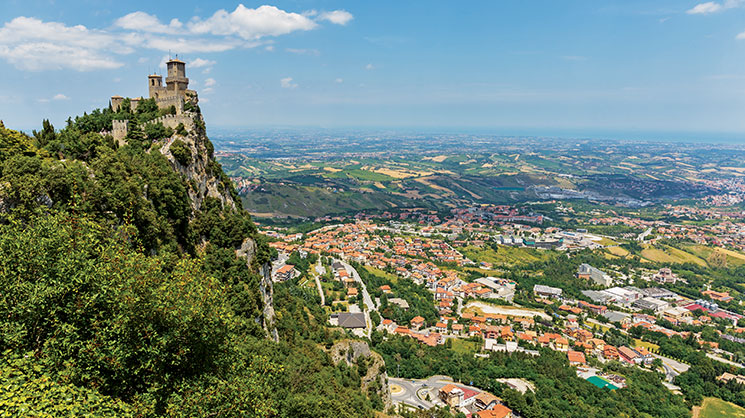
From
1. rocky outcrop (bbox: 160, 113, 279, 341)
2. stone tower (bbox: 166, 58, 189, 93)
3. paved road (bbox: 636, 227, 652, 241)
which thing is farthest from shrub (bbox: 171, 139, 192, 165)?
paved road (bbox: 636, 227, 652, 241)

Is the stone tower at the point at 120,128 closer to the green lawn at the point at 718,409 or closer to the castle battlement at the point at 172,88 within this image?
the castle battlement at the point at 172,88

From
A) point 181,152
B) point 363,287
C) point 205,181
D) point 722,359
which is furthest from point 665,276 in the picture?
point 181,152

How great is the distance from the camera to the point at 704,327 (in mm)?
64312

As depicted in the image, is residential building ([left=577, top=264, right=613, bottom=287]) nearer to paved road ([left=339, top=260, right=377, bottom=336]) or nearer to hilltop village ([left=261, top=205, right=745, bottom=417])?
hilltop village ([left=261, top=205, right=745, bottom=417])

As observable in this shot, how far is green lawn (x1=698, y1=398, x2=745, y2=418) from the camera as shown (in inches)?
1769

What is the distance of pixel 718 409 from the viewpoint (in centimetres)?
4588

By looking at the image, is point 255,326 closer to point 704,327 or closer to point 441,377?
point 441,377

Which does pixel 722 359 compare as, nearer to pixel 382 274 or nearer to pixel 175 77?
pixel 382 274

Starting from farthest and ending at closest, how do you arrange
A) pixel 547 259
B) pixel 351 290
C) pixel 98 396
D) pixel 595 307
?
1. pixel 547 259
2. pixel 595 307
3. pixel 351 290
4. pixel 98 396

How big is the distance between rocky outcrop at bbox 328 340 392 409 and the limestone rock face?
15240mm

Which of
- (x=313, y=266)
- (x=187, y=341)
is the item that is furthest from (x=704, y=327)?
(x=187, y=341)

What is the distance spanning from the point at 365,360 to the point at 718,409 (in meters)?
43.9

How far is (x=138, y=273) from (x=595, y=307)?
7747cm

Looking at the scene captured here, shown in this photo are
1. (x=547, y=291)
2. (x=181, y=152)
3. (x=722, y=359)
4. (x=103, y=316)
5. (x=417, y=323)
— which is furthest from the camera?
(x=547, y=291)
